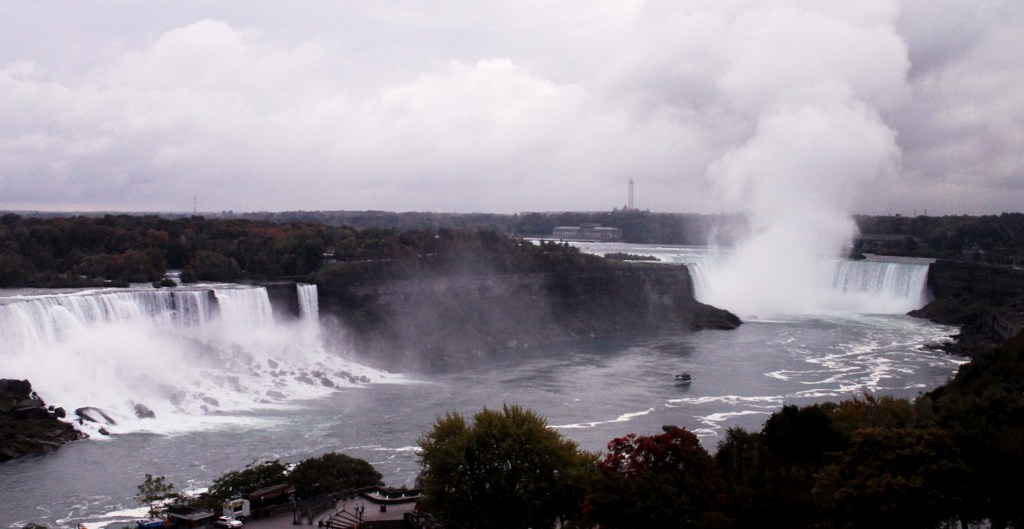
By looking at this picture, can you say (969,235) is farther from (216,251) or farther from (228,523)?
(228,523)

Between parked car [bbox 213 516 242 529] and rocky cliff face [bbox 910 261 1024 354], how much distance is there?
34.4 metres

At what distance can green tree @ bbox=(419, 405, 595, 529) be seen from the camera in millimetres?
12445

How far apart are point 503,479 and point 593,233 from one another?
99026 millimetres

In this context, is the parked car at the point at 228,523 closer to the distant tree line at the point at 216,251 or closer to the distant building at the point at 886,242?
the distant tree line at the point at 216,251

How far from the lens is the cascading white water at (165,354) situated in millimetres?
25234

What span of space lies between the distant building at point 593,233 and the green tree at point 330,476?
93.4 meters

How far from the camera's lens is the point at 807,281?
5853 centimetres

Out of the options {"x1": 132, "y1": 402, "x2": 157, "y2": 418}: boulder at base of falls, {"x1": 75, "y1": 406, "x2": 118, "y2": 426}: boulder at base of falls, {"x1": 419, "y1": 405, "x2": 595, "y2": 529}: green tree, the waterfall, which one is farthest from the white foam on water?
the waterfall

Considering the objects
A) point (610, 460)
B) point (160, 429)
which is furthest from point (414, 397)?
point (610, 460)

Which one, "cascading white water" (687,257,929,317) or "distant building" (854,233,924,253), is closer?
"cascading white water" (687,257,929,317)

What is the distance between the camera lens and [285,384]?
1180 inches

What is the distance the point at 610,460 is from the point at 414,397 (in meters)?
16.7

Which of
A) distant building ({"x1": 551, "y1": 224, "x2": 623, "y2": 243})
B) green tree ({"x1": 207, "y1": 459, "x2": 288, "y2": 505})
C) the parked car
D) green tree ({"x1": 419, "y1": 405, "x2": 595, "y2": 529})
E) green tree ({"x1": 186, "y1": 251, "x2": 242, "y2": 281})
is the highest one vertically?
distant building ({"x1": 551, "y1": 224, "x2": 623, "y2": 243})

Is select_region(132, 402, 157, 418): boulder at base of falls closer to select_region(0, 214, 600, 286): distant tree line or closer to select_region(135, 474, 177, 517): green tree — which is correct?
select_region(135, 474, 177, 517): green tree
